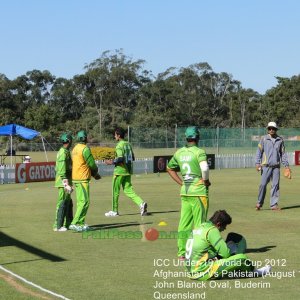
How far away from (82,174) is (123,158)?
86.3 inches

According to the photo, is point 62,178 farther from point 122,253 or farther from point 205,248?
point 205,248

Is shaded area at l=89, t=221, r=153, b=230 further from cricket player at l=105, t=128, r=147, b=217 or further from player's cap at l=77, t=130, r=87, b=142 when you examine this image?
player's cap at l=77, t=130, r=87, b=142

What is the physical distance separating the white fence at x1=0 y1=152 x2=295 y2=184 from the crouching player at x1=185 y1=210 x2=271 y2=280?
72.5 ft

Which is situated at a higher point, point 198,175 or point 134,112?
point 134,112

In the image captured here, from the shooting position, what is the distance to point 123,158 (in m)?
14.5

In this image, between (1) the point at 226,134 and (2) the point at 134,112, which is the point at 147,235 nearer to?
(1) the point at 226,134

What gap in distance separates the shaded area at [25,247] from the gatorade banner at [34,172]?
17.3m

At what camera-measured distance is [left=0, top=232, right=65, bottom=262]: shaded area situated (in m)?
10.1

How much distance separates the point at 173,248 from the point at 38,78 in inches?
3796

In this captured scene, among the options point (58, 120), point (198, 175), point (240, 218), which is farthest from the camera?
point (58, 120)

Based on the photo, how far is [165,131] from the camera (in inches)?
2092

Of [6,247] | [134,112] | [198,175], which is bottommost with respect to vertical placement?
[6,247]

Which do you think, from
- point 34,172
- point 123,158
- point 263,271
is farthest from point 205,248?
point 34,172

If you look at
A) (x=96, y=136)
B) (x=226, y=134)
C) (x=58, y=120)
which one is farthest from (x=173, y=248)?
(x=58, y=120)
